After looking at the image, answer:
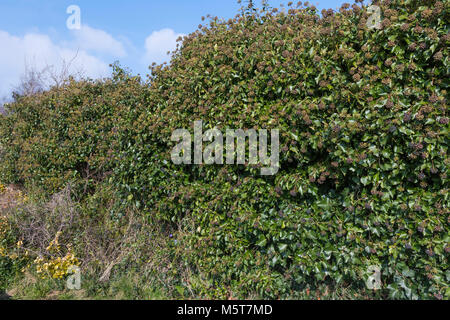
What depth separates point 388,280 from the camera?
3293 millimetres

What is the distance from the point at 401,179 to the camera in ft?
9.93

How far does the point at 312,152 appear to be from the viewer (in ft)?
11.5

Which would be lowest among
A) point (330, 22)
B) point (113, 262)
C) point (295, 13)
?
point (113, 262)

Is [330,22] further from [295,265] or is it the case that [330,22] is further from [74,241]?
[74,241]

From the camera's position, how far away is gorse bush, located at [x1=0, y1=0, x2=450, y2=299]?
2938 millimetres

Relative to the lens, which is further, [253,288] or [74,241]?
[74,241]

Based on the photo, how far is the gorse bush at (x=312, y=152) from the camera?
294 centimetres

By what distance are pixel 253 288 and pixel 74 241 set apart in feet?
9.70

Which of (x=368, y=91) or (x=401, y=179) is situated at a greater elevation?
(x=368, y=91)
